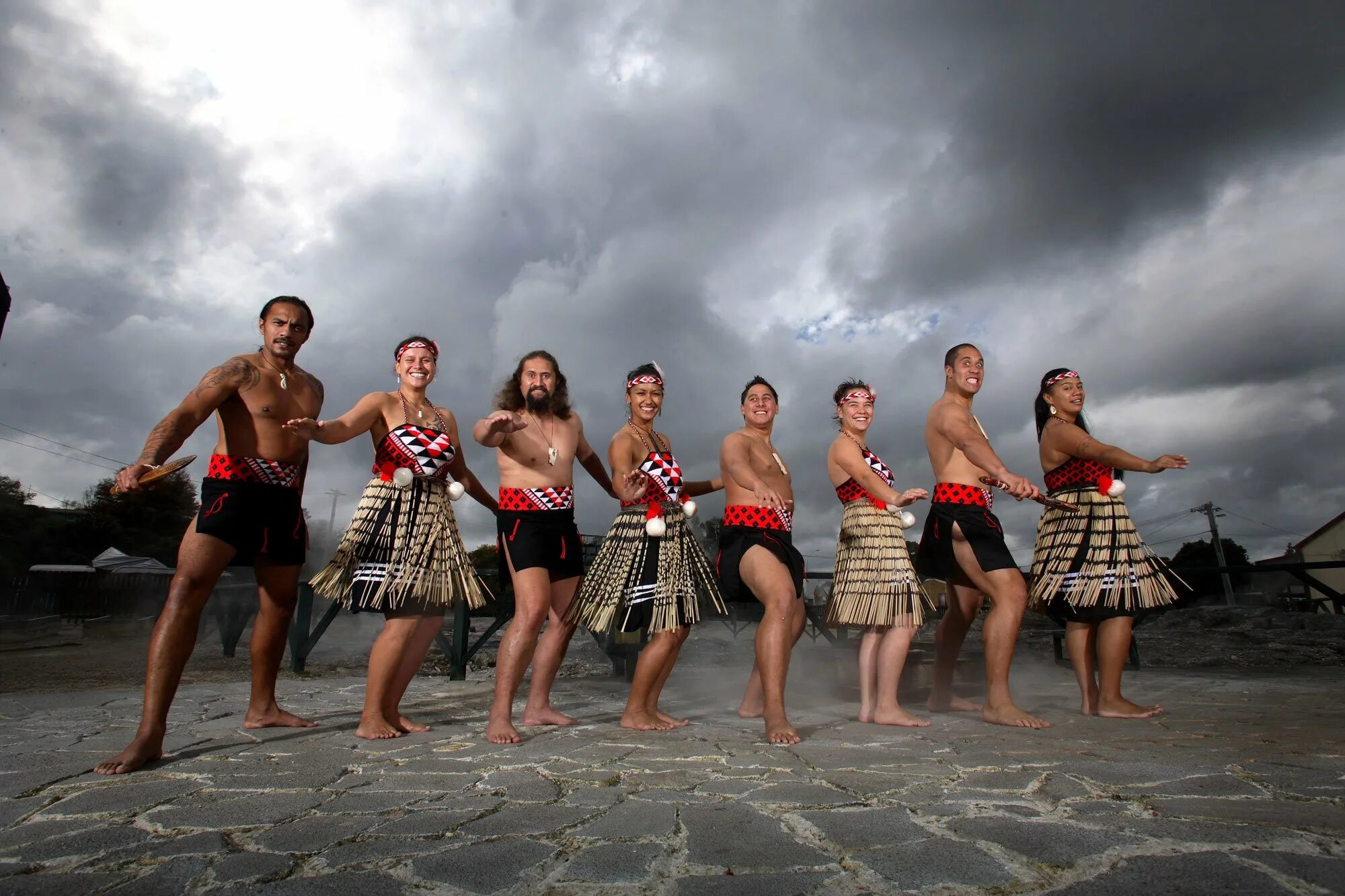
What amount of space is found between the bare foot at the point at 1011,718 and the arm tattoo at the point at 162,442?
3.85m

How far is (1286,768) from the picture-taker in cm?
230

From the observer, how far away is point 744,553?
11.9 feet

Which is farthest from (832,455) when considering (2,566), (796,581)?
(2,566)

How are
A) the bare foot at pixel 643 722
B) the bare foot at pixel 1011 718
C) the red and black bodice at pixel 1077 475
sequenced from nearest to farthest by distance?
the bare foot at pixel 1011 718, the bare foot at pixel 643 722, the red and black bodice at pixel 1077 475

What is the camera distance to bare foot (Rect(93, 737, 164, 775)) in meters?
2.47

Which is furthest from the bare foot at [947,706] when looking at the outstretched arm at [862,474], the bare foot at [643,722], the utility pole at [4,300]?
the utility pole at [4,300]

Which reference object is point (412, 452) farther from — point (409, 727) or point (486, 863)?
point (486, 863)

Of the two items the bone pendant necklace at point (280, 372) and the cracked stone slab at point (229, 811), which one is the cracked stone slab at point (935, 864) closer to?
the cracked stone slab at point (229, 811)

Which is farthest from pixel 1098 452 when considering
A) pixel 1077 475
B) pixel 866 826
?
pixel 866 826

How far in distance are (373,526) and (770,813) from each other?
235 centimetres

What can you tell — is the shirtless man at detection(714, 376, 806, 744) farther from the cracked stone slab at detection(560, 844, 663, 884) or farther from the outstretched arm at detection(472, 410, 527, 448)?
the cracked stone slab at detection(560, 844, 663, 884)

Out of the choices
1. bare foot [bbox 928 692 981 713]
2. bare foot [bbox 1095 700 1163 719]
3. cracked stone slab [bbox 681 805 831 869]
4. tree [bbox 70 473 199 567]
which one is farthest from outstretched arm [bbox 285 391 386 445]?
tree [bbox 70 473 199 567]

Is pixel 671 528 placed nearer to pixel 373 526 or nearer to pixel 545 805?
pixel 373 526

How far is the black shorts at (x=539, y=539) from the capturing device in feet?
11.9
